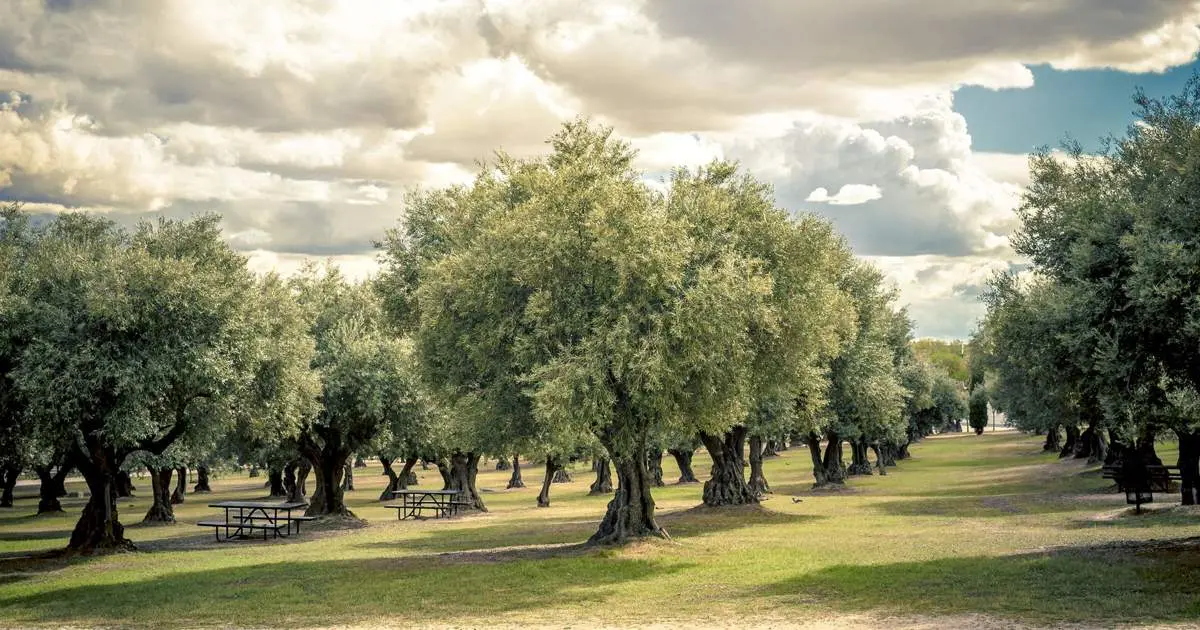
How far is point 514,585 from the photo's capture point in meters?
28.8

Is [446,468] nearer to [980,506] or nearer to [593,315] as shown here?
[980,506]

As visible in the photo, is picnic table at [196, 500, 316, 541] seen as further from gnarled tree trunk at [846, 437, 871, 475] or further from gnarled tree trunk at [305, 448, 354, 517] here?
gnarled tree trunk at [846, 437, 871, 475]

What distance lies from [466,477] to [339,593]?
38.6m

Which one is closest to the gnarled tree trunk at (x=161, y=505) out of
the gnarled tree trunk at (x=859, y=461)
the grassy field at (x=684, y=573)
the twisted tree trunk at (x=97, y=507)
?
the grassy field at (x=684, y=573)

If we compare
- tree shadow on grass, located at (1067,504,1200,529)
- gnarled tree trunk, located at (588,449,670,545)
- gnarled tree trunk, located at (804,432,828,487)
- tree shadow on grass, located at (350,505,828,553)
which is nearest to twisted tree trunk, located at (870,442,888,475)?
gnarled tree trunk, located at (804,432,828,487)

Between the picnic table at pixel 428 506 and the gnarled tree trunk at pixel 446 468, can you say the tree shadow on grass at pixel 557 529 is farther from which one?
the gnarled tree trunk at pixel 446 468

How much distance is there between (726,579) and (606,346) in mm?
7404

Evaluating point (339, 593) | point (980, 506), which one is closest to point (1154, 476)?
point (980, 506)

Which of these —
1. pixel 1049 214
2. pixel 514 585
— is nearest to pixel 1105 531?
pixel 1049 214

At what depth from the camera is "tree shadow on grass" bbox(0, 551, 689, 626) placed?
25172 mm

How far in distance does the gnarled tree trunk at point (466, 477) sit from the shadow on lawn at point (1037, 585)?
39.5 meters

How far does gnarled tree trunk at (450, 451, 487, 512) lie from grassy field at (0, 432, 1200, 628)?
11.8m

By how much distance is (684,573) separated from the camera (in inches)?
1182

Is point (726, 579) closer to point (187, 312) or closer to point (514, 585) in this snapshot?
point (514, 585)
